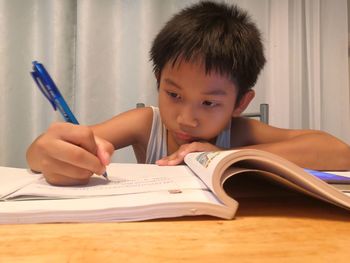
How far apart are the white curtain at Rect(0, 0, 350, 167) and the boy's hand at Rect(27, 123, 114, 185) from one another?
100 cm

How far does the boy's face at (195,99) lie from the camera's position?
2.61 feet

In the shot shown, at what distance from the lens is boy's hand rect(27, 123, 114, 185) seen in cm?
43

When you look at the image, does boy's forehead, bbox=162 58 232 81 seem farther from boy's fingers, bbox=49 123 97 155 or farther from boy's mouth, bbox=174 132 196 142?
boy's fingers, bbox=49 123 97 155

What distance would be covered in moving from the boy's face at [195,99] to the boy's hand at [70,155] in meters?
0.37

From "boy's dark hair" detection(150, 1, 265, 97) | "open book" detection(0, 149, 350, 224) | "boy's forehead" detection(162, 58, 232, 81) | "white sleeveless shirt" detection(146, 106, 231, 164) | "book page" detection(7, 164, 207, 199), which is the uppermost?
"boy's dark hair" detection(150, 1, 265, 97)

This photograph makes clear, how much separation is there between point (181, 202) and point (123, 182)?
154mm

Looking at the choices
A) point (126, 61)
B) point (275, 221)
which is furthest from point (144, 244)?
point (126, 61)

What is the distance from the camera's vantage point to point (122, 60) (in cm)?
147

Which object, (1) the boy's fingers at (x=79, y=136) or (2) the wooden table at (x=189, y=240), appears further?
(1) the boy's fingers at (x=79, y=136)

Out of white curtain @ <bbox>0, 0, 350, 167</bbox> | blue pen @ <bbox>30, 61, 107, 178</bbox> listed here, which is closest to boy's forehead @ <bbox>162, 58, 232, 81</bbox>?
blue pen @ <bbox>30, 61, 107, 178</bbox>

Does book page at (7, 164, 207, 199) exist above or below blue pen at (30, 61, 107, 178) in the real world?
below

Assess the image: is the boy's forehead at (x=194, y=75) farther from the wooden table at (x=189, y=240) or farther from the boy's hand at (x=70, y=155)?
the wooden table at (x=189, y=240)

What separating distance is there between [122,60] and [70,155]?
1.10 m

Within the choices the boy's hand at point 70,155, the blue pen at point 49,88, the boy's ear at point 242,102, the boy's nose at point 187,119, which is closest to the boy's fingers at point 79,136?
the boy's hand at point 70,155
